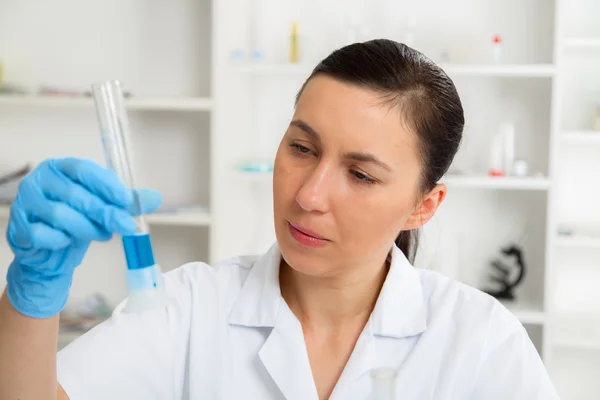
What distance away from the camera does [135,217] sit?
102 cm

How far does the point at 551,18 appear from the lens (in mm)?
2893

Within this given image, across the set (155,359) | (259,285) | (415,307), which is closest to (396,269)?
(415,307)

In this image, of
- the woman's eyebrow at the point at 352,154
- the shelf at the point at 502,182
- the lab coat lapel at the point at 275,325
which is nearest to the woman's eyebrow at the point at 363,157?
the woman's eyebrow at the point at 352,154

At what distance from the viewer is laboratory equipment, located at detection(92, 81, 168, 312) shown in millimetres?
982

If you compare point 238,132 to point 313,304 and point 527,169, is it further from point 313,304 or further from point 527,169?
point 313,304

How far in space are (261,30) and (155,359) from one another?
1933 mm

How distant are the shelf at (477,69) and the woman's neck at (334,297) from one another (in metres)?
1.36

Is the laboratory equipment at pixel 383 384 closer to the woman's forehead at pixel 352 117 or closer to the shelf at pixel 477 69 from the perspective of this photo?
the woman's forehead at pixel 352 117

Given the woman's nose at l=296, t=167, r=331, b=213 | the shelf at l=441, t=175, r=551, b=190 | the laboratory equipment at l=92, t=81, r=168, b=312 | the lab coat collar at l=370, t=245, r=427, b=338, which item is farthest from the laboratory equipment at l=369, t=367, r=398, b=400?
the shelf at l=441, t=175, r=551, b=190

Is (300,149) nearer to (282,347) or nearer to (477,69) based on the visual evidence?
(282,347)

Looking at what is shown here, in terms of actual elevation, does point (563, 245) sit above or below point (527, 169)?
below

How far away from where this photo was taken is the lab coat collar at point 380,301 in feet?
4.68

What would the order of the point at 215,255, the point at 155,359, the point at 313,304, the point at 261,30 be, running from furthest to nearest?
the point at 261,30 → the point at 215,255 → the point at 313,304 → the point at 155,359

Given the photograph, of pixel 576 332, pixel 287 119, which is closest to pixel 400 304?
pixel 576 332
